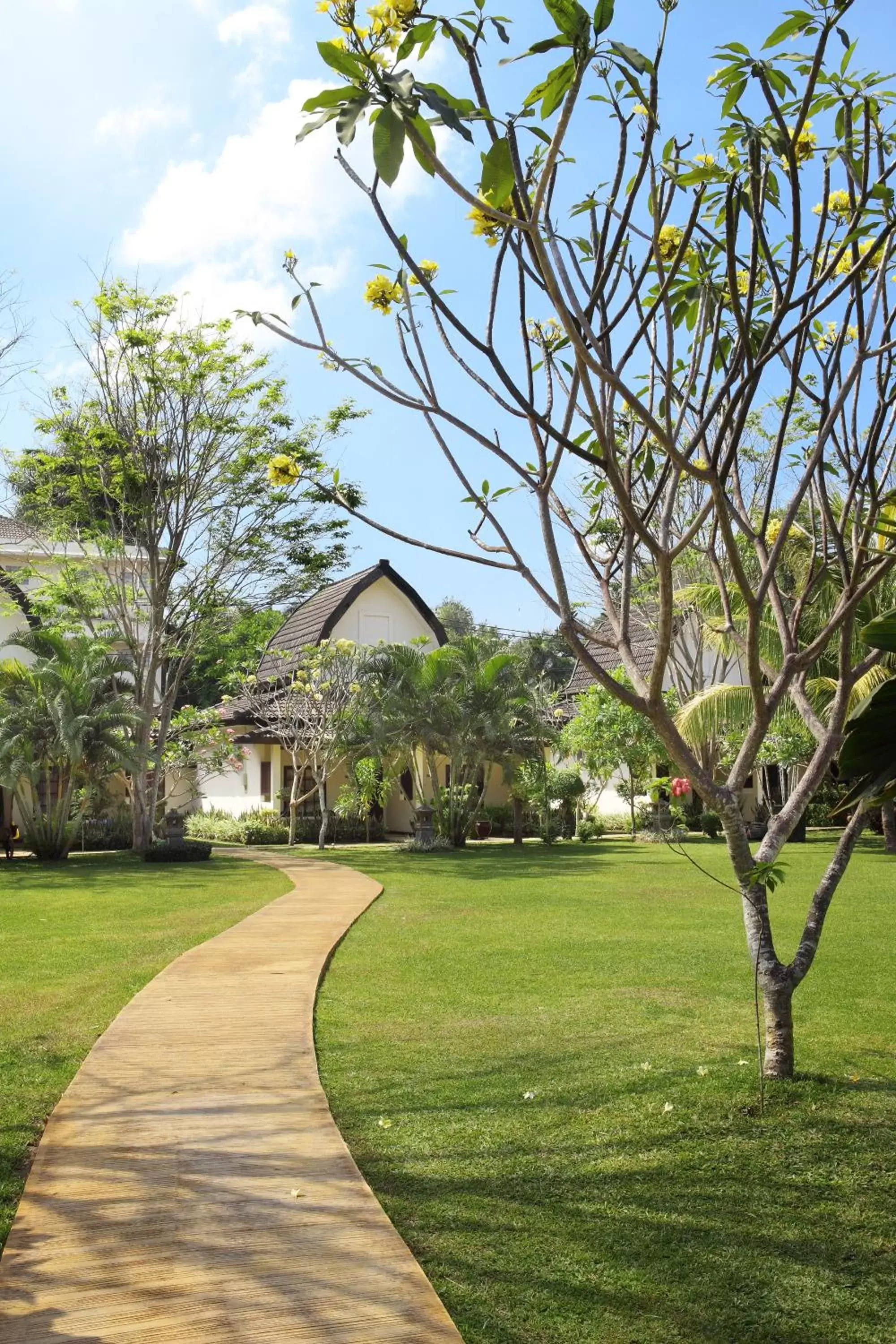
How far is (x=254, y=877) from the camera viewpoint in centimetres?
1648

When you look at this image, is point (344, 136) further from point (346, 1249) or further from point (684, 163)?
point (346, 1249)

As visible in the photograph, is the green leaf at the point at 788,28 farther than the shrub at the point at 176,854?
No

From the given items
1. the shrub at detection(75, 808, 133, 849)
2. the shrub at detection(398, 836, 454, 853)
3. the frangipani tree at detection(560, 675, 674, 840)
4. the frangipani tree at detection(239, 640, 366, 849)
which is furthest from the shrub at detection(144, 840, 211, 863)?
the frangipani tree at detection(560, 675, 674, 840)

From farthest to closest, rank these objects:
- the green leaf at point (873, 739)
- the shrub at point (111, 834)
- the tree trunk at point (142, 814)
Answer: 1. the shrub at point (111, 834)
2. the tree trunk at point (142, 814)
3. the green leaf at point (873, 739)

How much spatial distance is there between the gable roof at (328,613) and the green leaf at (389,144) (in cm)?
2301

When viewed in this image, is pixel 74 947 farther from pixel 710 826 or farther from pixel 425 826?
pixel 710 826

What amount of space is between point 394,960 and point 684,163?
6870 millimetres

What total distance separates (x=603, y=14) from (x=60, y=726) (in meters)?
17.4

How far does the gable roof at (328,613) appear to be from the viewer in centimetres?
2772

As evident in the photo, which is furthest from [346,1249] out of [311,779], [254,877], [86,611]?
[311,779]

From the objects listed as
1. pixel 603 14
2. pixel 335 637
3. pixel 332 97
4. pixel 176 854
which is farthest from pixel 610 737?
pixel 332 97

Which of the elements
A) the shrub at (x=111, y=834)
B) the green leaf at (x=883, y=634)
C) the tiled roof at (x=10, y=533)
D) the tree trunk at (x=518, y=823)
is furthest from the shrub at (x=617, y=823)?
the green leaf at (x=883, y=634)

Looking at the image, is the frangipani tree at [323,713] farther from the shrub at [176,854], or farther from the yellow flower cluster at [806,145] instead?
the yellow flower cluster at [806,145]

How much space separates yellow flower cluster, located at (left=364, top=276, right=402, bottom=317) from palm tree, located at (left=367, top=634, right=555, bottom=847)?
1683 cm
